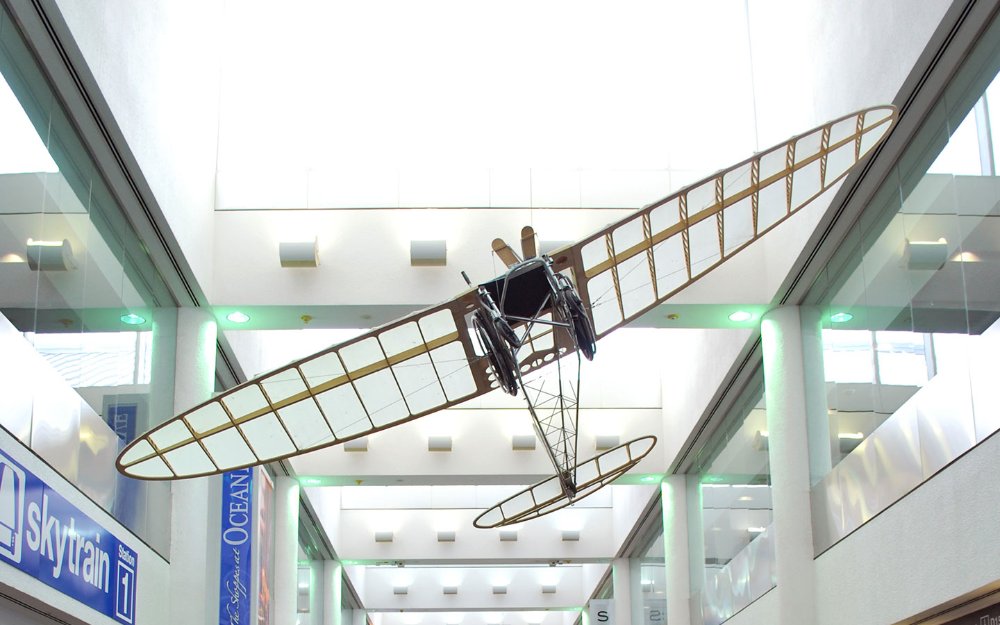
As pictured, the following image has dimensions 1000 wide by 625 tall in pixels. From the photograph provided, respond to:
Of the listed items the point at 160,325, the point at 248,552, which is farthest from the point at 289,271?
the point at 248,552

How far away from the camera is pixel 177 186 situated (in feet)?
65.1

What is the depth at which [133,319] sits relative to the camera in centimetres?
1891

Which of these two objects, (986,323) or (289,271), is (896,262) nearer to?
(986,323)

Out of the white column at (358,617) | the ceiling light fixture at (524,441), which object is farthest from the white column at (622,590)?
the white column at (358,617)

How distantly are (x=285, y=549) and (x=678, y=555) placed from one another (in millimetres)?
9740

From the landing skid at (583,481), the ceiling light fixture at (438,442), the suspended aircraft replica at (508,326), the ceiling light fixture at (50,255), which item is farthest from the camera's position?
the ceiling light fixture at (438,442)

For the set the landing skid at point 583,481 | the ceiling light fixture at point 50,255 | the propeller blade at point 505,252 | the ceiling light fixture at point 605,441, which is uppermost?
the ceiling light fixture at point 605,441

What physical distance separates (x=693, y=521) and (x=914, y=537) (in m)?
15.9

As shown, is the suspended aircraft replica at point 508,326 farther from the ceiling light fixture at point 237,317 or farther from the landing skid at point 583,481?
the ceiling light fixture at point 237,317

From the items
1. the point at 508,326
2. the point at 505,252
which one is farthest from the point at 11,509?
the point at 505,252

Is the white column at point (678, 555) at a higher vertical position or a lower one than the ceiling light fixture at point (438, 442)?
lower

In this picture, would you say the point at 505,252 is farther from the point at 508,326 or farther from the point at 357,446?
the point at 357,446

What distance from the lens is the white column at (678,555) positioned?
105 ft

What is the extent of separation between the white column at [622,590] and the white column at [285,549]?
12.8 m
